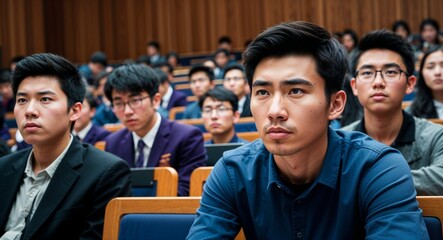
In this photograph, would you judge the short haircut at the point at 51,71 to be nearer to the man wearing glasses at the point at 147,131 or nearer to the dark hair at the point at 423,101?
the man wearing glasses at the point at 147,131

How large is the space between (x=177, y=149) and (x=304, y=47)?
5.34 feet

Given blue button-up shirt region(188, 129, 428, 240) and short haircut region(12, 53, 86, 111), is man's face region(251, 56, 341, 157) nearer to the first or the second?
blue button-up shirt region(188, 129, 428, 240)

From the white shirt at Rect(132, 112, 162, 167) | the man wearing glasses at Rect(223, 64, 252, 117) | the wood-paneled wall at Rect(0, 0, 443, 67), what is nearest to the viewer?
the white shirt at Rect(132, 112, 162, 167)

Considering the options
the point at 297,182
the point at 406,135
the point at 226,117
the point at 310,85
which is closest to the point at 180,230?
the point at 297,182

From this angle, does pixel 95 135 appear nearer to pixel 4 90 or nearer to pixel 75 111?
pixel 75 111

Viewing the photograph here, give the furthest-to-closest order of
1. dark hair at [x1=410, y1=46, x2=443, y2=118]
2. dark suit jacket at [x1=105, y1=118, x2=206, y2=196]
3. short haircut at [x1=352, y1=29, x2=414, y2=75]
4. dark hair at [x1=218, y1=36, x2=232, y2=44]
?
dark hair at [x1=218, y1=36, x2=232, y2=44]
dark hair at [x1=410, y1=46, x2=443, y2=118]
dark suit jacket at [x1=105, y1=118, x2=206, y2=196]
short haircut at [x1=352, y1=29, x2=414, y2=75]

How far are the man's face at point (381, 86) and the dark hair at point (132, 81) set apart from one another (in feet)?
3.45

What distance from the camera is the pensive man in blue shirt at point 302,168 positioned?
1311mm

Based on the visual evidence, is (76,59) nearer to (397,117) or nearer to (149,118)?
(149,118)

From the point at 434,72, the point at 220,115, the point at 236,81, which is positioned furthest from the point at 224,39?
the point at 434,72

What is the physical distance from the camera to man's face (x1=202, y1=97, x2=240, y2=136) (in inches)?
137

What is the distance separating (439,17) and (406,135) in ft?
28.3

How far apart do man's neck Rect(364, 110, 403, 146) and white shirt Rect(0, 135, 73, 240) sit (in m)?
1.17

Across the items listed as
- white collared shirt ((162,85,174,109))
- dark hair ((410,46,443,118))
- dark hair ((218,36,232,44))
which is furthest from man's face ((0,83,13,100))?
dark hair ((410,46,443,118))
